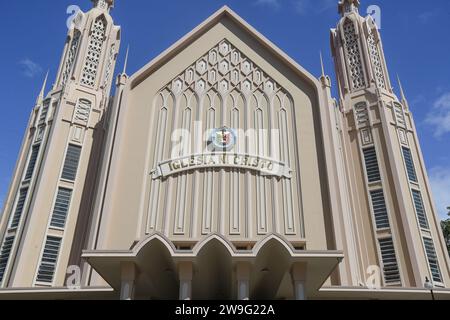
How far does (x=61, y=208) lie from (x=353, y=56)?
23.1m

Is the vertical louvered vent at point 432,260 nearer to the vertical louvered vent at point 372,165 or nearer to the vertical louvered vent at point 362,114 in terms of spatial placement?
the vertical louvered vent at point 372,165

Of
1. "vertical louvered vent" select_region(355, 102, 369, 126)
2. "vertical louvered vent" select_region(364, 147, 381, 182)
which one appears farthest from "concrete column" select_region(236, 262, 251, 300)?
"vertical louvered vent" select_region(355, 102, 369, 126)

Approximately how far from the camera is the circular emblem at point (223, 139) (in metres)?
23.7

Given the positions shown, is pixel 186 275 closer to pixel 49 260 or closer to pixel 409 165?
pixel 49 260

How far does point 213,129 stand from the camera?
24.5m

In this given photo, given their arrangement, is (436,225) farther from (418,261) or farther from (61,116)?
(61,116)

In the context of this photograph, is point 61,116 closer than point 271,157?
No

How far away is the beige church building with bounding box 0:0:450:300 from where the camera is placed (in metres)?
18.6

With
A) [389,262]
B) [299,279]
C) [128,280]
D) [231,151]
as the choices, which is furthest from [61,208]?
[389,262]
